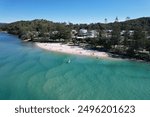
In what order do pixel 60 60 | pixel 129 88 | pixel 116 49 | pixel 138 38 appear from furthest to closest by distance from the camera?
pixel 116 49, pixel 138 38, pixel 60 60, pixel 129 88

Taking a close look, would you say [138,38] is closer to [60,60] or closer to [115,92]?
[60,60]

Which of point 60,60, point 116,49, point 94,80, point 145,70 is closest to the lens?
point 94,80

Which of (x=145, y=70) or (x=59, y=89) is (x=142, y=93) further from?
(x=145, y=70)

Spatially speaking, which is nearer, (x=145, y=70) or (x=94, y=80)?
(x=94, y=80)

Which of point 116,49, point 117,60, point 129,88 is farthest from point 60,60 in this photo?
point 129,88

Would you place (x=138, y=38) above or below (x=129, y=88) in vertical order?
above

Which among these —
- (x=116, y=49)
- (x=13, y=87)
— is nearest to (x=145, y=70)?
(x=116, y=49)
